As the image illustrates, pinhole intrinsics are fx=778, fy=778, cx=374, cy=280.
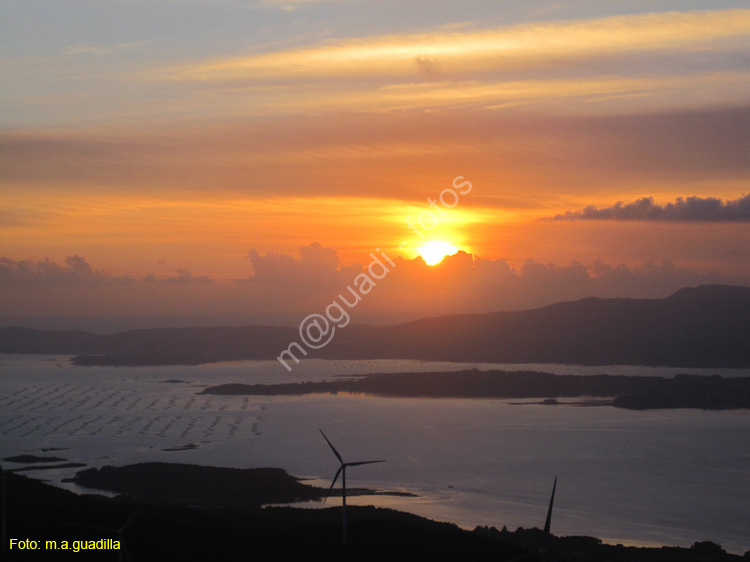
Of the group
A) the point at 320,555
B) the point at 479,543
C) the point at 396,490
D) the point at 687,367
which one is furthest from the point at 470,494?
the point at 687,367

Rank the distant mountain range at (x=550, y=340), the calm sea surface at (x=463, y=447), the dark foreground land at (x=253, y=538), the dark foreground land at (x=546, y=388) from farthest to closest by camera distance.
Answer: the distant mountain range at (x=550, y=340) < the dark foreground land at (x=546, y=388) < the calm sea surface at (x=463, y=447) < the dark foreground land at (x=253, y=538)

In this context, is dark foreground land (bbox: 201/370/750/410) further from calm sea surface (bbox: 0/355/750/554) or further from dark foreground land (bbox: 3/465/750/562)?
dark foreground land (bbox: 3/465/750/562)

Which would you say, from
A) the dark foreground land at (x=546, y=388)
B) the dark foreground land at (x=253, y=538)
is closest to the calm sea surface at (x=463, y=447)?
the dark foreground land at (x=253, y=538)

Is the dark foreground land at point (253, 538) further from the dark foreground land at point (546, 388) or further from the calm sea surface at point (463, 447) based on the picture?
the dark foreground land at point (546, 388)

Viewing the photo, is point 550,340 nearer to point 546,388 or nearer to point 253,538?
point 546,388

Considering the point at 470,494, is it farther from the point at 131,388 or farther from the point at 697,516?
the point at 131,388

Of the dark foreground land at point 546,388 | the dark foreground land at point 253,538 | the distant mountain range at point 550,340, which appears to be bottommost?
the dark foreground land at point 253,538

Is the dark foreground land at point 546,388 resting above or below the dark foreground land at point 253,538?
above
